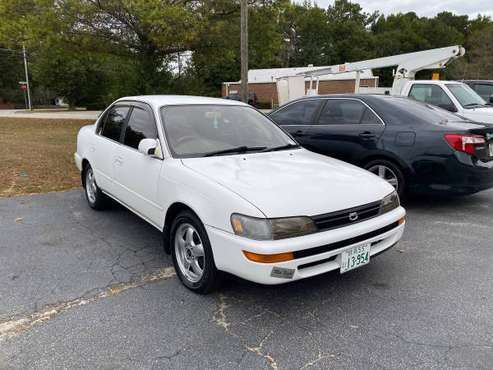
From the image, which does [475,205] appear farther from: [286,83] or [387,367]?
[286,83]

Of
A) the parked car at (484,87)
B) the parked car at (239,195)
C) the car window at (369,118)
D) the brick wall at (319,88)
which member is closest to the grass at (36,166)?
the parked car at (239,195)

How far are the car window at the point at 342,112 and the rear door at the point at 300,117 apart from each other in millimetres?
159

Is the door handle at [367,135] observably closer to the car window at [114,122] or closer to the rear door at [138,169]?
the rear door at [138,169]

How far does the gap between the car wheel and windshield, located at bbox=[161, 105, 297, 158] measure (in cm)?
179

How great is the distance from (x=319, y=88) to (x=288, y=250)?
43.4 meters

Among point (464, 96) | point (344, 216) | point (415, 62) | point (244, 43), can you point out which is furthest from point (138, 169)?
point (415, 62)

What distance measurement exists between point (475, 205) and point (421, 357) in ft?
12.9

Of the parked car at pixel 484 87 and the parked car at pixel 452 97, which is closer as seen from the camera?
the parked car at pixel 452 97

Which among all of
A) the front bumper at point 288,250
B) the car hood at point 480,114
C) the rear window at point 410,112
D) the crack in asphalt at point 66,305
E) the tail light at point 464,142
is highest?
the rear window at point 410,112

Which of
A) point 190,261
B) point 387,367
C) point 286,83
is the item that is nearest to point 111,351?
point 190,261

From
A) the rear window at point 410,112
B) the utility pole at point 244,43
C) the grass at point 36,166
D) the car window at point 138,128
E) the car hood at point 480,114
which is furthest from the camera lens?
the utility pole at point 244,43

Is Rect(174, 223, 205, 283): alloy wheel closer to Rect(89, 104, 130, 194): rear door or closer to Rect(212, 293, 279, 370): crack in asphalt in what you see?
Rect(212, 293, 279, 370): crack in asphalt

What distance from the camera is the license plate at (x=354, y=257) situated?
2855 mm

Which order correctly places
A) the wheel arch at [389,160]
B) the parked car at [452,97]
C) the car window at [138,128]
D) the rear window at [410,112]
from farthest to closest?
1. the parked car at [452,97]
2. the rear window at [410,112]
3. the wheel arch at [389,160]
4. the car window at [138,128]
